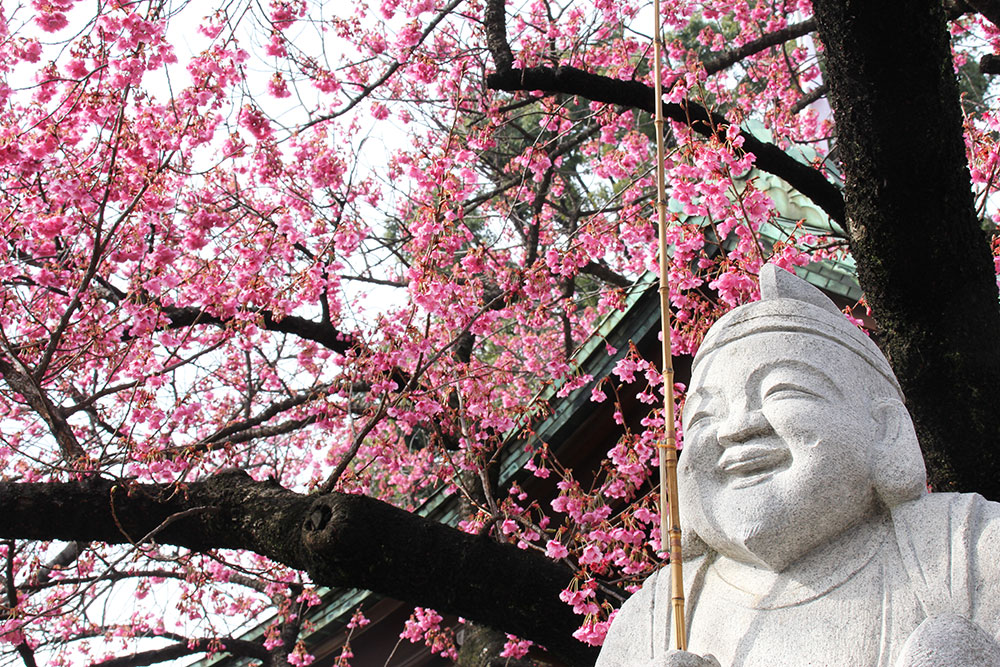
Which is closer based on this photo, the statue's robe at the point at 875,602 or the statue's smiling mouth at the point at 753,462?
the statue's robe at the point at 875,602

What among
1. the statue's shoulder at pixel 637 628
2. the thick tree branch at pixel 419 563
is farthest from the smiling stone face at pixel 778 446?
the thick tree branch at pixel 419 563

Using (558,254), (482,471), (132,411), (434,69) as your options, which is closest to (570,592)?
(482,471)

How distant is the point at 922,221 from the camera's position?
468 cm

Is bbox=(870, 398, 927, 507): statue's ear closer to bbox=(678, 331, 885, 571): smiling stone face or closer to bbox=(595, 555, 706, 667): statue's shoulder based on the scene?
bbox=(678, 331, 885, 571): smiling stone face

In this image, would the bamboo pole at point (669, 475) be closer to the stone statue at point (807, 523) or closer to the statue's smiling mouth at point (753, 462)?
the stone statue at point (807, 523)

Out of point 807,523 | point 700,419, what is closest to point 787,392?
point 700,419

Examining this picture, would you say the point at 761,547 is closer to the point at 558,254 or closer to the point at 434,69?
the point at 558,254

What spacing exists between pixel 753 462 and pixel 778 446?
0.08 meters

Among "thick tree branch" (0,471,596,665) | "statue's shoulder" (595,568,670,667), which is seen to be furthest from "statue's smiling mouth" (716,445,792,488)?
"thick tree branch" (0,471,596,665)

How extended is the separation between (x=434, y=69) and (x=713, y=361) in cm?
558

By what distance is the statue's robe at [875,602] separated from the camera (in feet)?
8.68

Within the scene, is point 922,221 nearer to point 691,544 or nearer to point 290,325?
point 691,544

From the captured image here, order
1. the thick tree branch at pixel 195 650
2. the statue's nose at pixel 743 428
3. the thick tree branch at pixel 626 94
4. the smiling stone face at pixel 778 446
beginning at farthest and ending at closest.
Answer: the thick tree branch at pixel 195 650 < the thick tree branch at pixel 626 94 < the statue's nose at pixel 743 428 < the smiling stone face at pixel 778 446

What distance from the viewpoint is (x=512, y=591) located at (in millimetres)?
5031
